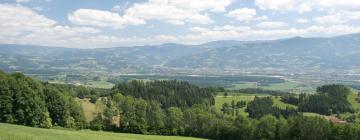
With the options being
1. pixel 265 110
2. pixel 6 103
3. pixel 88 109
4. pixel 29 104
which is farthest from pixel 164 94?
pixel 6 103

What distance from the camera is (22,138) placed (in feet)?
133

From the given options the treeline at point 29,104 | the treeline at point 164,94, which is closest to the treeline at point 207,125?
the treeline at point 29,104

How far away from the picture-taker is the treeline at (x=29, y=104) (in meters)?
84.9

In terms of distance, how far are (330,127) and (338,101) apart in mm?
102595

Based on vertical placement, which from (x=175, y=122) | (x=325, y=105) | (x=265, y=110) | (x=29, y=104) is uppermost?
(x=29, y=104)

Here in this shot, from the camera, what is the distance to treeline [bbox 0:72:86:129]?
8494 centimetres

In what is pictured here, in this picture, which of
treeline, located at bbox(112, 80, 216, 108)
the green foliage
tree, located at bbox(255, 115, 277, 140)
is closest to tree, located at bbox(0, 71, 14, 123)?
tree, located at bbox(255, 115, 277, 140)

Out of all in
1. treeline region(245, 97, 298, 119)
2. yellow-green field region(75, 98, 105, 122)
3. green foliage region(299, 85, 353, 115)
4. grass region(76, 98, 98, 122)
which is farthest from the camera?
green foliage region(299, 85, 353, 115)

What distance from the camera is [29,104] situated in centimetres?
8775

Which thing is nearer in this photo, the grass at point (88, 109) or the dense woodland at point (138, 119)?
the dense woodland at point (138, 119)

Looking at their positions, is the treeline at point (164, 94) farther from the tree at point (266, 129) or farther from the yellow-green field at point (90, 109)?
the tree at point (266, 129)

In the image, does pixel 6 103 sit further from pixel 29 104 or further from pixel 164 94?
pixel 164 94

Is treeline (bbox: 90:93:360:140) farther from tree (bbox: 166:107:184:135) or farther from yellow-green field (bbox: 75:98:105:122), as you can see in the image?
yellow-green field (bbox: 75:98:105:122)

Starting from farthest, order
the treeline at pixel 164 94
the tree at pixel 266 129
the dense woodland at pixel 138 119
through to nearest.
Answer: the treeline at pixel 164 94, the tree at pixel 266 129, the dense woodland at pixel 138 119
